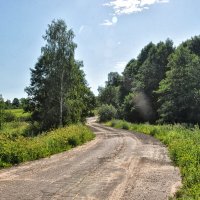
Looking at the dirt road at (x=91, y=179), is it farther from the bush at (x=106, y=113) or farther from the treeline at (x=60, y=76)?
the bush at (x=106, y=113)

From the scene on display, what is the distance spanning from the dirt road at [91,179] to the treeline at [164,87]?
39.9 m

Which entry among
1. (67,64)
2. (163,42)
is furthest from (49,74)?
(163,42)

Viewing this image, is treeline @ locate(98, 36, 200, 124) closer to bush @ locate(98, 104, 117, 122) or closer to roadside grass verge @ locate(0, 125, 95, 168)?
bush @ locate(98, 104, 117, 122)

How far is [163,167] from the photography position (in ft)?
56.0

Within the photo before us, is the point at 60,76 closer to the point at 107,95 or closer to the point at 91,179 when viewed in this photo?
the point at 91,179

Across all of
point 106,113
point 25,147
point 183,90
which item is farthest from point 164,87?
point 25,147

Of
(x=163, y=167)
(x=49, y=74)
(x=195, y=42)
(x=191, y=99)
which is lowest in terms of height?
(x=163, y=167)

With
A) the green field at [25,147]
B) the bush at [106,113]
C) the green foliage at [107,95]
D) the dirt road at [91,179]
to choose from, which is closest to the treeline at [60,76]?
the green field at [25,147]

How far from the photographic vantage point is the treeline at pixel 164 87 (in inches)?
2290

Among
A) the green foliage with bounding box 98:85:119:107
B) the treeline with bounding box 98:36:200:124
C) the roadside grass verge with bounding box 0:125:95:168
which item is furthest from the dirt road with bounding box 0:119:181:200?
the green foliage with bounding box 98:85:119:107

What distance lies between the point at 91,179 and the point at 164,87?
52.0 meters

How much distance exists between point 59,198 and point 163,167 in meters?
7.65

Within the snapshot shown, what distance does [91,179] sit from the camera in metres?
13.7

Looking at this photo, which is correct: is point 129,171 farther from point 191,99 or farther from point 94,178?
point 191,99
